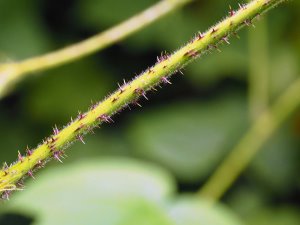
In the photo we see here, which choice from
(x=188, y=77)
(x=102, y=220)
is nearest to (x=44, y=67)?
(x=102, y=220)

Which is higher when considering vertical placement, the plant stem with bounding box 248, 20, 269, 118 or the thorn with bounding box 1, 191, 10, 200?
the plant stem with bounding box 248, 20, 269, 118

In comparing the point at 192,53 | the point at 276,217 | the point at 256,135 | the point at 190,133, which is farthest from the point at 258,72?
the point at 192,53

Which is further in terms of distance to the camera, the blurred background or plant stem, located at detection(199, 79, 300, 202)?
the blurred background

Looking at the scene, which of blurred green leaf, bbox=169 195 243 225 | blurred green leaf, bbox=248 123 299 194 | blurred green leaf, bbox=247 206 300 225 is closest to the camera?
blurred green leaf, bbox=169 195 243 225

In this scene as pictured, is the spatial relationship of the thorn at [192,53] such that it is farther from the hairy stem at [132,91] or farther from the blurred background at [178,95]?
the blurred background at [178,95]

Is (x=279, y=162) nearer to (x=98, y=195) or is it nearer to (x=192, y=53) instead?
(x=98, y=195)

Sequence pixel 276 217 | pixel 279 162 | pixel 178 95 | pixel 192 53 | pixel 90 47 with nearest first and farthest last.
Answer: pixel 192 53, pixel 90 47, pixel 276 217, pixel 279 162, pixel 178 95

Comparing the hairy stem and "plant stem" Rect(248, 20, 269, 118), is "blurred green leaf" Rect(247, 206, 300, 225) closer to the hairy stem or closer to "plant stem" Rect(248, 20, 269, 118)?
"plant stem" Rect(248, 20, 269, 118)

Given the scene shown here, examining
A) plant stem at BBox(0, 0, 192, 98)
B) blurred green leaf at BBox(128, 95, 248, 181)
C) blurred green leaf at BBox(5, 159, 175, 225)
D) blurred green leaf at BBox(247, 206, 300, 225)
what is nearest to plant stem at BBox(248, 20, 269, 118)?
blurred green leaf at BBox(128, 95, 248, 181)
